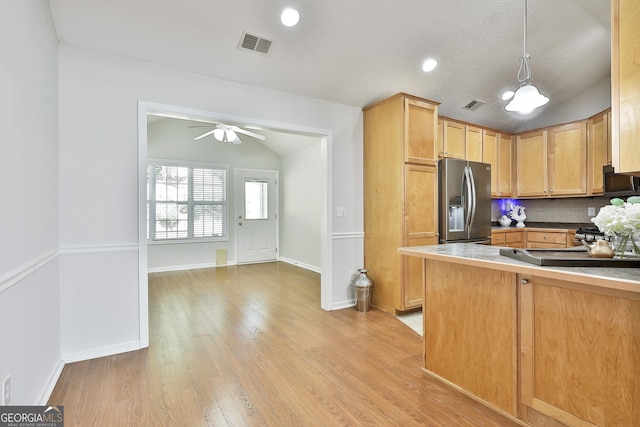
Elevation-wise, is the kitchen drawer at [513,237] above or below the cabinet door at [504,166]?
below

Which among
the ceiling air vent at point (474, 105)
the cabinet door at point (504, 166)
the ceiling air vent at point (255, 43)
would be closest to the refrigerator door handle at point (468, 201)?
the ceiling air vent at point (474, 105)

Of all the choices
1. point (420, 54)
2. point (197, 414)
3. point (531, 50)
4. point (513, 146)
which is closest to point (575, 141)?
point (513, 146)

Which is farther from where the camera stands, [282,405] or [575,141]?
[575,141]

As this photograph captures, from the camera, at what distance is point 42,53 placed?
204 cm

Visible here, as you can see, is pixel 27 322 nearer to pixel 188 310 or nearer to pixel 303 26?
pixel 188 310

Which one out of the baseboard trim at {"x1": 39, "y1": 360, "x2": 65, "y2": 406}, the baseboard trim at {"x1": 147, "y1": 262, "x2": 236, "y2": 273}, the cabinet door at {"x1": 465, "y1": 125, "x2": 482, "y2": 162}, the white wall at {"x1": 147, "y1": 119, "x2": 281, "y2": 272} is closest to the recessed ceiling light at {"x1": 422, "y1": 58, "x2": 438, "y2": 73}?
the cabinet door at {"x1": 465, "y1": 125, "x2": 482, "y2": 162}

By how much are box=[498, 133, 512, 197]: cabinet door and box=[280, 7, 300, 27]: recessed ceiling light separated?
3848 millimetres

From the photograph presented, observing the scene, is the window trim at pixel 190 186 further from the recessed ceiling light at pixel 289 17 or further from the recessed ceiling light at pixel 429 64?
the recessed ceiling light at pixel 429 64

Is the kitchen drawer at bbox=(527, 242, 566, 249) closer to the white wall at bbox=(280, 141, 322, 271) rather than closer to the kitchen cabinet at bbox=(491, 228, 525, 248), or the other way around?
the kitchen cabinet at bbox=(491, 228, 525, 248)

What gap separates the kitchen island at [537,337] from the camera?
1.36 meters

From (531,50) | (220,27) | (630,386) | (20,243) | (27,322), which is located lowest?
(630,386)

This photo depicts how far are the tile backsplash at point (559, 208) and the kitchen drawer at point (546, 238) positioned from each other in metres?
0.55

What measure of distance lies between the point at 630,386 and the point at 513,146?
4533 mm

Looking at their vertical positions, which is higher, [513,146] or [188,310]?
[513,146]
